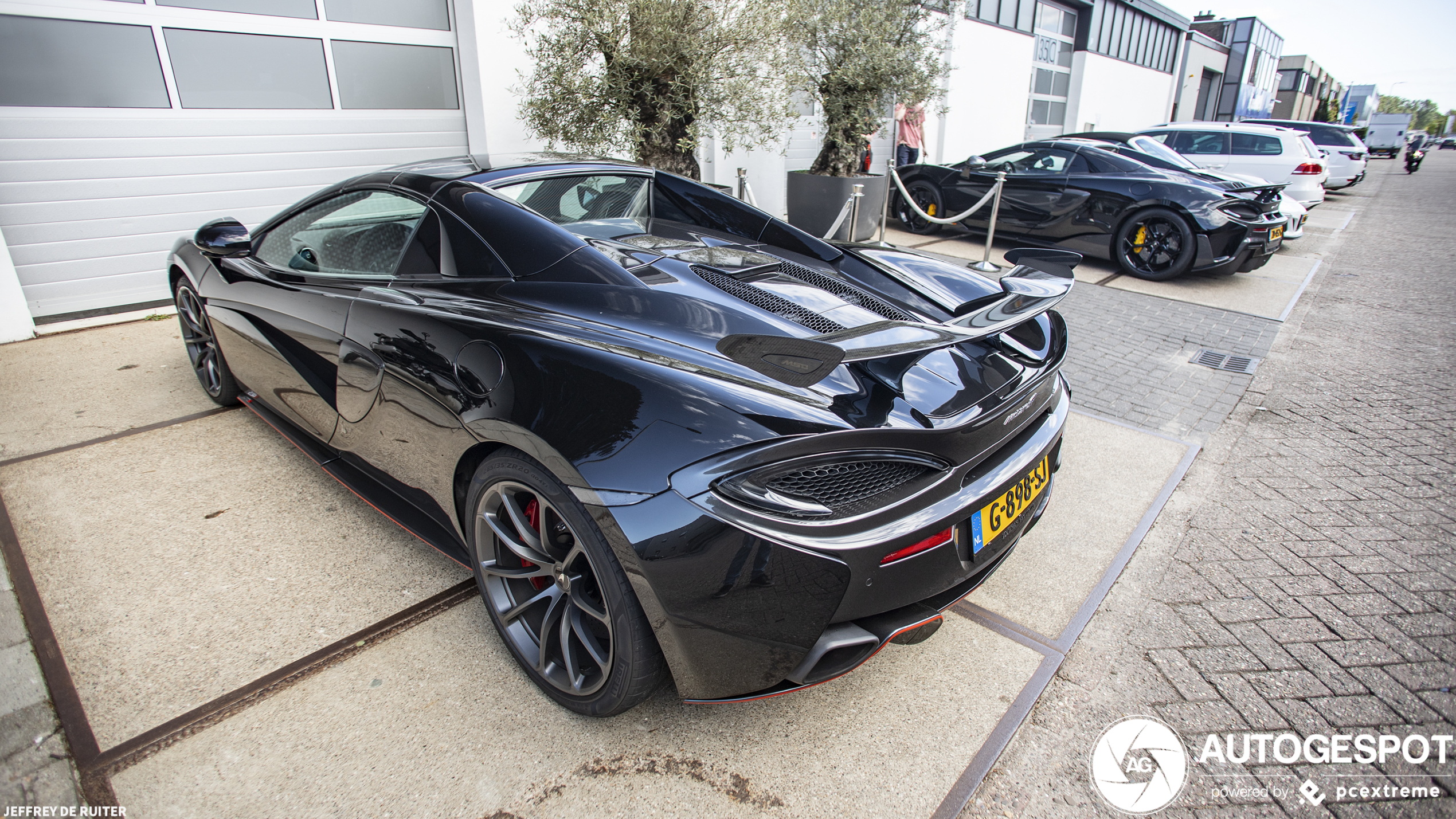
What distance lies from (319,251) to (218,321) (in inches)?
35.7

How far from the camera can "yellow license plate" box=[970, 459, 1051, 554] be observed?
1706 millimetres

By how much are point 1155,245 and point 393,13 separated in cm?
786

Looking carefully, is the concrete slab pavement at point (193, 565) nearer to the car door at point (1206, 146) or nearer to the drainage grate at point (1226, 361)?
the drainage grate at point (1226, 361)

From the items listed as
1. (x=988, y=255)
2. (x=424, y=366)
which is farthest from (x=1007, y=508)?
(x=988, y=255)

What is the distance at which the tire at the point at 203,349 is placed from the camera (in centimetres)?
343

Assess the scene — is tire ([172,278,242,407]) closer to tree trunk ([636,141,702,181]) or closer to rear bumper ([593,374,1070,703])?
rear bumper ([593,374,1070,703])

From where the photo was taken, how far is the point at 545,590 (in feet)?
6.01

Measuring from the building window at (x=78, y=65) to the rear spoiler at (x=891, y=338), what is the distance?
Result: 21.5 ft

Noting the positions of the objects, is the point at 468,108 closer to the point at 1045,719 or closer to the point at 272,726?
the point at 272,726

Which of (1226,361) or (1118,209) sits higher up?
(1118,209)

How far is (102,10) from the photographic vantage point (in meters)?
A: 5.25

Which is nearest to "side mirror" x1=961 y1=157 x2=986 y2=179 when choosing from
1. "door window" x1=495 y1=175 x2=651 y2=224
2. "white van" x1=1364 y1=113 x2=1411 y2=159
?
"door window" x1=495 y1=175 x2=651 y2=224
